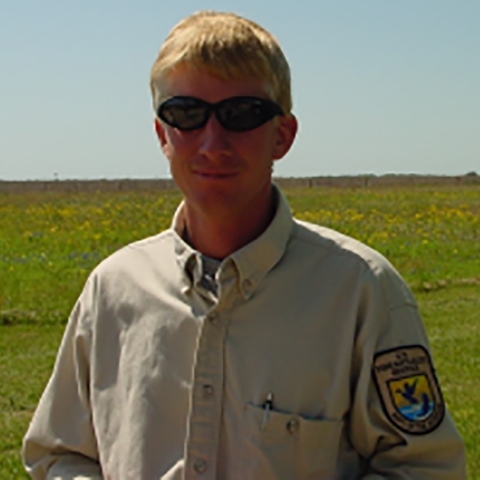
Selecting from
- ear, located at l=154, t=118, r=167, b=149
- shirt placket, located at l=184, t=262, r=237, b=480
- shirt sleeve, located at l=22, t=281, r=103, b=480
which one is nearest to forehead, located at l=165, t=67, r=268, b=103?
ear, located at l=154, t=118, r=167, b=149

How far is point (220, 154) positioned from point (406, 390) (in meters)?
0.52

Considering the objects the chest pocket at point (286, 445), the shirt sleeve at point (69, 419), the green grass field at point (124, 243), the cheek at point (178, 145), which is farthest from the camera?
the green grass field at point (124, 243)

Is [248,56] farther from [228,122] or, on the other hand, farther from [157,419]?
[157,419]

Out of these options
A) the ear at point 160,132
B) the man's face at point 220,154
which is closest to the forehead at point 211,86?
the man's face at point 220,154

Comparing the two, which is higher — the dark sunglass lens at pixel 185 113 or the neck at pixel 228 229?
the dark sunglass lens at pixel 185 113

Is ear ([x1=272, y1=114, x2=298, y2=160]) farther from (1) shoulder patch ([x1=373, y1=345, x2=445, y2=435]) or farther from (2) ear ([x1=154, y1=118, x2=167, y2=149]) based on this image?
(1) shoulder patch ([x1=373, y1=345, x2=445, y2=435])

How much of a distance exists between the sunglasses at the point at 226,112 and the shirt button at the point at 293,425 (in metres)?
0.51

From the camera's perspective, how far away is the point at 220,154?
6.39 ft

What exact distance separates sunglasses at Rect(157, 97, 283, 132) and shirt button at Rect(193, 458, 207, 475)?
58 centimetres

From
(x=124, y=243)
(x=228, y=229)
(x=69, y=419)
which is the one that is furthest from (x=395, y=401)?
(x=124, y=243)

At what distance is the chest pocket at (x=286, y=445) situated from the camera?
188cm

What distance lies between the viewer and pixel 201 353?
193 cm

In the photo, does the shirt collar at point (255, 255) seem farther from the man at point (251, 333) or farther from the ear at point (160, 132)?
the ear at point (160, 132)

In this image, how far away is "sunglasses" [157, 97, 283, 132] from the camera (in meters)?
1.92
